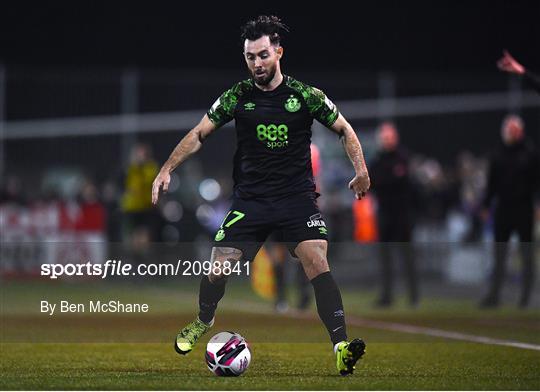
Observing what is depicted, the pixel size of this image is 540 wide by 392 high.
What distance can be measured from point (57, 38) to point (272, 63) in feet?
65.6

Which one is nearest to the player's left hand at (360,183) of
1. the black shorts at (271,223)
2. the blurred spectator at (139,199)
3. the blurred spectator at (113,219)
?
the black shorts at (271,223)

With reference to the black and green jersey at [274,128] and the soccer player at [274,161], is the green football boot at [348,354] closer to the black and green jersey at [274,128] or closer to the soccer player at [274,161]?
the soccer player at [274,161]

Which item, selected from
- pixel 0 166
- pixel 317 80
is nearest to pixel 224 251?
pixel 0 166

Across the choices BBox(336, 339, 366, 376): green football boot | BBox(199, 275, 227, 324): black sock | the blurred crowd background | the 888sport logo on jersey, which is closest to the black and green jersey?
the 888sport logo on jersey

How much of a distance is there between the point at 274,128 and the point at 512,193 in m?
7.47

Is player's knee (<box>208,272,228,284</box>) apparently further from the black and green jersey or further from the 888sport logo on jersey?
the 888sport logo on jersey

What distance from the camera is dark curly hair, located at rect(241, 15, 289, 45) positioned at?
25.4ft

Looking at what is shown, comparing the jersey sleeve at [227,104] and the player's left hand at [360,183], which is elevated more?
Answer: the jersey sleeve at [227,104]

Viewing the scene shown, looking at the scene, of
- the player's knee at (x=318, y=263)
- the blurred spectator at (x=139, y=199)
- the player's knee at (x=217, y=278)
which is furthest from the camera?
the blurred spectator at (x=139, y=199)

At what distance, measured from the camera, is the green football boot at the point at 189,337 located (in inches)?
314

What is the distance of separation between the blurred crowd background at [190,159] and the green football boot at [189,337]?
10164 millimetres

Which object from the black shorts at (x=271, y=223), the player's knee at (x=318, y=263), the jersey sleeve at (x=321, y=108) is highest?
the jersey sleeve at (x=321, y=108)

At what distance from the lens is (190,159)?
74.7 feet

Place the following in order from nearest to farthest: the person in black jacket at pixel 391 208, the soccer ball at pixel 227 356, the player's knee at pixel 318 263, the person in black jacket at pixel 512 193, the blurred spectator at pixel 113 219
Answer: the soccer ball at pixel 227 356 → the player's knee at pixel 318 263 → the person in black jacket at pixel 512 193 → the person in black jacket at pixel 391 208 → the blurred spectator at pixel 113 219
